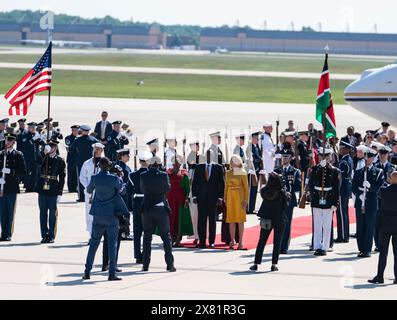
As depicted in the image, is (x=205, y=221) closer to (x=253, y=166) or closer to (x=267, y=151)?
(x=253, y=166)

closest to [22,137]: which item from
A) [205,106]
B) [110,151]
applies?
[110,151]

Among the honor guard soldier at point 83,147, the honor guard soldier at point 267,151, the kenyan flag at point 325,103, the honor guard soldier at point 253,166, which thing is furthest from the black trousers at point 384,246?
the honor guard soldier at point 83,147

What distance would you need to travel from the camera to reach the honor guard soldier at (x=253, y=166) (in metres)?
25.0

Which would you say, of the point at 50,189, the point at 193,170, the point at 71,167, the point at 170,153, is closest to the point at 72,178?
the point at 71,167

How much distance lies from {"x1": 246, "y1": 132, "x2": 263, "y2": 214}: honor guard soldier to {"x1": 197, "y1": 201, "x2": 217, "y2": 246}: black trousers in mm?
4867

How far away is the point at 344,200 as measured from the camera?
2106 centimetres

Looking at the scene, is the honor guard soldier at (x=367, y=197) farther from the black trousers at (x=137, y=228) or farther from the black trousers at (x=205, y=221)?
the black trousers at (x=137, y=228)

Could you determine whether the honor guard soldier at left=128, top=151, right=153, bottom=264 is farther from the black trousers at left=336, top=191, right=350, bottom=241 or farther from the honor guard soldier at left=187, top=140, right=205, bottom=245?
the black trousers at left=336, top=191, right=350, bottom=241

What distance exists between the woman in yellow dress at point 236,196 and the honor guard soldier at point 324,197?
1150 mm

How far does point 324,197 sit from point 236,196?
1515mm

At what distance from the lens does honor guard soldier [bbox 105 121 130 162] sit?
97.9ft

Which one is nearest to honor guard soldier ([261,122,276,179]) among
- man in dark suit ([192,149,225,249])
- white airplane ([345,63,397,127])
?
white airplane ([345,63,397,127])

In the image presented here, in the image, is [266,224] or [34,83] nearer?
[266,224]
